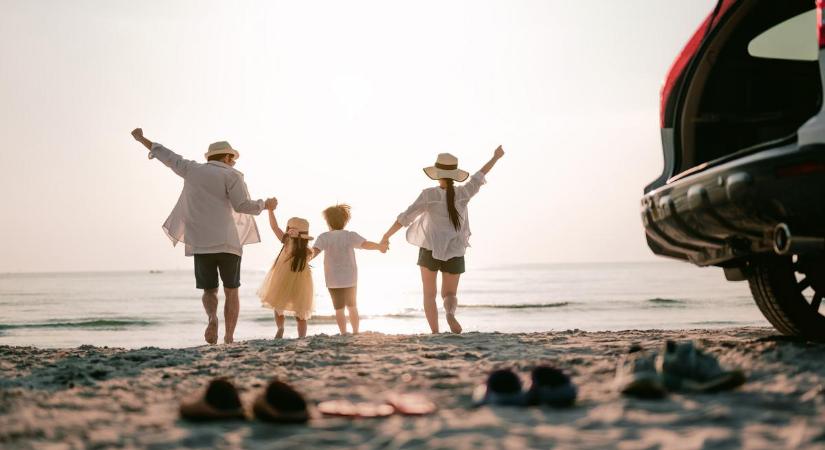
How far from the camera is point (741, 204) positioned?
12.2 feet

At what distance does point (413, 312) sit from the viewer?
26500 mm

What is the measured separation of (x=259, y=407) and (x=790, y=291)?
3.51m

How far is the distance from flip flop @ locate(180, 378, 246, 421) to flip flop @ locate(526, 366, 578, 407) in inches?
51.3

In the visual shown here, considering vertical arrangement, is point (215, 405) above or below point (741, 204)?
below

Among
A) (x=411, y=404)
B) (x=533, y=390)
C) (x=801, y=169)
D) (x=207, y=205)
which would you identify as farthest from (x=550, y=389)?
(x=207, y=205)

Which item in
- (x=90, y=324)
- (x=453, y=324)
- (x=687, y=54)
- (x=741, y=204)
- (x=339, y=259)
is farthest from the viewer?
(x=90, y=324)

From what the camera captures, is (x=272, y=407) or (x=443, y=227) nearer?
(x=272, y=407)

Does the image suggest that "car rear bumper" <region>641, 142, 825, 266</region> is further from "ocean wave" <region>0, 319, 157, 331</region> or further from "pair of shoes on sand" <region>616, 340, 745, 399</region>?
"ocean wave" <region>0, 319, 157, 331</region>

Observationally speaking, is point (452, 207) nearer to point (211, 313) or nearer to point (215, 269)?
point (215, 269)

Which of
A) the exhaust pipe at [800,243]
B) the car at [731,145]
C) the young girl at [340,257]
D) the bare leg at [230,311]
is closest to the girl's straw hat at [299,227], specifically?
the young girl at [340,257]

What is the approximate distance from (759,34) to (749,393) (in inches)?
104

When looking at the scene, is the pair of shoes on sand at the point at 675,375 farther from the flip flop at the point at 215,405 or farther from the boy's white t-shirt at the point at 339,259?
the boy's white t-shirt at the point at 339,259

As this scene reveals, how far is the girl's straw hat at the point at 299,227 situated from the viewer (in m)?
8.69

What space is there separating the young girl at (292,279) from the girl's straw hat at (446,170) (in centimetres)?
187
